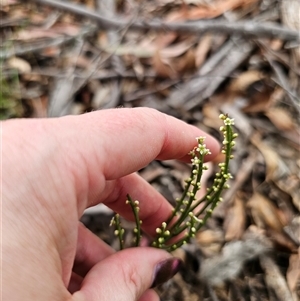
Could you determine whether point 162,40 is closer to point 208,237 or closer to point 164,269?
point 208,237

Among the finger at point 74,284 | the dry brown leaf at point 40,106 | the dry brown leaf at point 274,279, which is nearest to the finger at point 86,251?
the finger at point 74,284

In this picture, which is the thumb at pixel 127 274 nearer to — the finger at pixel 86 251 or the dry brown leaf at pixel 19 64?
the finger at pixel 86 251

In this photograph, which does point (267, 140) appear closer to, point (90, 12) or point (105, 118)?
point (105, 118)

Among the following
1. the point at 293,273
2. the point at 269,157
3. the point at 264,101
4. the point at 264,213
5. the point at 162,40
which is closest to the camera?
the point at 293,273

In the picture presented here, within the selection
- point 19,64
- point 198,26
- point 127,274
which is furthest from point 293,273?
point 19,64

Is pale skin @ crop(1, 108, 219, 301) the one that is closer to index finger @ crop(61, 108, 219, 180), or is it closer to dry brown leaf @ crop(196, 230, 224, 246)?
index finger @ crop(61, 108, 219, 180)
